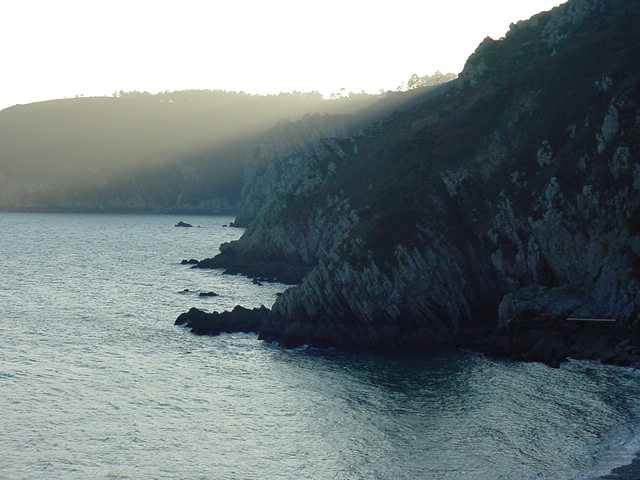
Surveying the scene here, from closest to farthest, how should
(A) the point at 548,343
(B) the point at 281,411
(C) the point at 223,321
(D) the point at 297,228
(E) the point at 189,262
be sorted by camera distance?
(B) the point at 281,411 → (A) the point at 548,343 → (C) the point at 223,321 → (D) the point at 297,228 → (E) the point at 189,262

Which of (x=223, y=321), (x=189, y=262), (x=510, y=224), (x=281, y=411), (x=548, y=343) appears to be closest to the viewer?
(x=281, y=411)

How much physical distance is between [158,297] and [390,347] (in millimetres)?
44983

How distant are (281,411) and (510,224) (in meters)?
40.3

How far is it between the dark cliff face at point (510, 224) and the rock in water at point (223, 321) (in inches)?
142

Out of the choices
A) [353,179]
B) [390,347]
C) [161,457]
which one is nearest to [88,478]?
[161,457]

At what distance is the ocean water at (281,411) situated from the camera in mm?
48656

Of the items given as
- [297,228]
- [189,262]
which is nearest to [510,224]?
[297,228]

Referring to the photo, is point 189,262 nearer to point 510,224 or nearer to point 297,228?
point 297,228

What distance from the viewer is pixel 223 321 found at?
88125 mm

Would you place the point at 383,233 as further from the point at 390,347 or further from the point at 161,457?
the point at 161,457

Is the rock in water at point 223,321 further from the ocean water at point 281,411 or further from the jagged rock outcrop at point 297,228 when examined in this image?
the jagged rock outcrop at point 297,228

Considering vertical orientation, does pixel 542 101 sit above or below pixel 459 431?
above

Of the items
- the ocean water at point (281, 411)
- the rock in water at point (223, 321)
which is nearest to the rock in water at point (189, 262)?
the rock in water at point (223, 321)

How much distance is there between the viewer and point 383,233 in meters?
88.2
